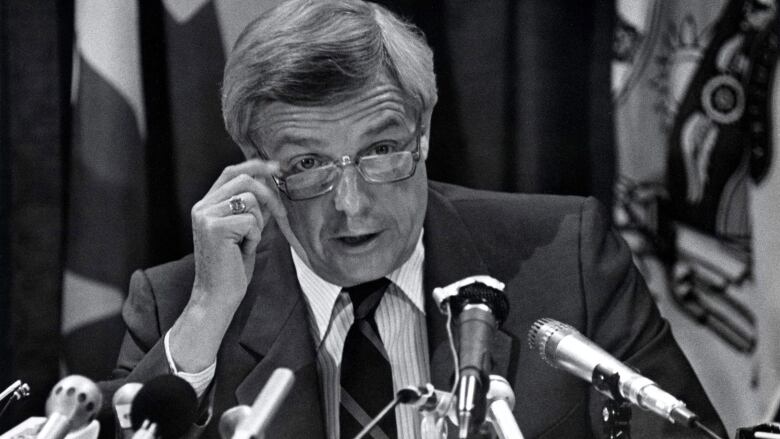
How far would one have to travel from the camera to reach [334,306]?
2268mm

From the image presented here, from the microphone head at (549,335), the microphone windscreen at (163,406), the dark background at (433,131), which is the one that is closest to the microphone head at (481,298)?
the microphone head at (549,335)

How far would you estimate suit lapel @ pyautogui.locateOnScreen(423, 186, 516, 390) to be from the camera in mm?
2180

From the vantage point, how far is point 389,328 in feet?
7.33

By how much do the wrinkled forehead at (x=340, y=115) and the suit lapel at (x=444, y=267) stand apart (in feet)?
1.12

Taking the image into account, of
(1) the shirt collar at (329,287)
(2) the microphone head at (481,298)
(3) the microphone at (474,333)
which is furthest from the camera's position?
(1) the shirt collar at (329,287)

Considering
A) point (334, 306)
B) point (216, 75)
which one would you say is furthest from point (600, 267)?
point (216, 75)

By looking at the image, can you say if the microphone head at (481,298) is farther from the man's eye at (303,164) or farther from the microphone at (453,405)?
the man's eye at (303,164)

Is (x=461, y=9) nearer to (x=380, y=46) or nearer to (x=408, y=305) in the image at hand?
(x=380, y=46)

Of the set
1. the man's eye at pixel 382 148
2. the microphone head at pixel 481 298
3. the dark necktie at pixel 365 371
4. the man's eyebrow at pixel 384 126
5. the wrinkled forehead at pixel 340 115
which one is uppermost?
the wrinkled forehead at pixel 340 115

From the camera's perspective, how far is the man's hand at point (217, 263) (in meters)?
2.05

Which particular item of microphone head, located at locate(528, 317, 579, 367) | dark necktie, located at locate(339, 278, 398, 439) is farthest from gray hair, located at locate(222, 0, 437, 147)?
microphone head, located at locate(528, 317, 579, 367)

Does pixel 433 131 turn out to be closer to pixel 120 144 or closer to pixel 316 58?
pixel 316 58

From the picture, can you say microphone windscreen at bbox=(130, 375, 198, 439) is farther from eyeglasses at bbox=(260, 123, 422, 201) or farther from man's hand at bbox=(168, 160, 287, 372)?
eyeglasses at bbox=(260, 123, 422, 201)

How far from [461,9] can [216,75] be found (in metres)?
0.71
